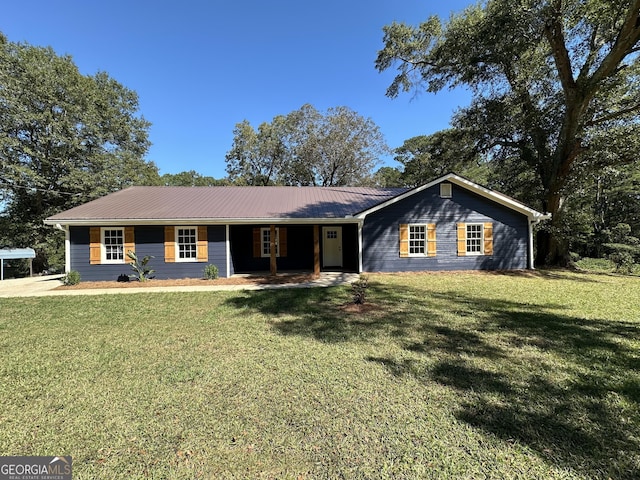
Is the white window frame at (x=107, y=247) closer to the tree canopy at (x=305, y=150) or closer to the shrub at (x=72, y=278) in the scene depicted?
the shrub at (x=72, y=278)

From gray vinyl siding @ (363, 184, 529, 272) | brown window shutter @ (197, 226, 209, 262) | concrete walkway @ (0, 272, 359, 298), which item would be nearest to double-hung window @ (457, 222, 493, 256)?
gray vinyl siding @ (363, 184, 529, 272)

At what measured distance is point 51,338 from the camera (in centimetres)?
498

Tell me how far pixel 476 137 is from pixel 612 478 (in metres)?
16.6

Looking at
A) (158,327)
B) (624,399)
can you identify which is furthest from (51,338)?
(624,399)

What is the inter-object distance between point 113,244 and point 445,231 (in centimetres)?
1311

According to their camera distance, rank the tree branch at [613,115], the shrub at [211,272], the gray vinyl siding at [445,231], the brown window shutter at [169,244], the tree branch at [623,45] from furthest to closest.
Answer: the gray vinyl siding at [445,231] < the tree branch at [613,115] < the brown window shutter at [169,244] < the shrub at [211,272] < the tree branch at [623,45]

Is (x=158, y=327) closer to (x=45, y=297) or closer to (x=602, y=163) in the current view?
(x=45, y=297)

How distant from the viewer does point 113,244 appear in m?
11.2

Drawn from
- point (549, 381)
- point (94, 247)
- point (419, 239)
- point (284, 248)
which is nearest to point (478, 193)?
point (419, 239)

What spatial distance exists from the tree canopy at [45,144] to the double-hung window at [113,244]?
33.4 feet

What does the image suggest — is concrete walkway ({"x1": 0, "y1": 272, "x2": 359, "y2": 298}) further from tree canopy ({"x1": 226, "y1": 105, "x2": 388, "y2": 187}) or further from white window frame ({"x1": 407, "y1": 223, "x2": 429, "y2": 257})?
tree canopy ({"x1": 226, "y1": 105, "x2": 388, "y2": 187})

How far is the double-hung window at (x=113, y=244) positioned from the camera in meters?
11.2

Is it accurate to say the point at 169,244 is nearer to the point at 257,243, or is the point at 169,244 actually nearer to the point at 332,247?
the point at 257,243

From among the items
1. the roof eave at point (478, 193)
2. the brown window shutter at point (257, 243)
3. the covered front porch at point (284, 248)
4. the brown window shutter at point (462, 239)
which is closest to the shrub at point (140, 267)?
the covered front porch at point (284, 248)
